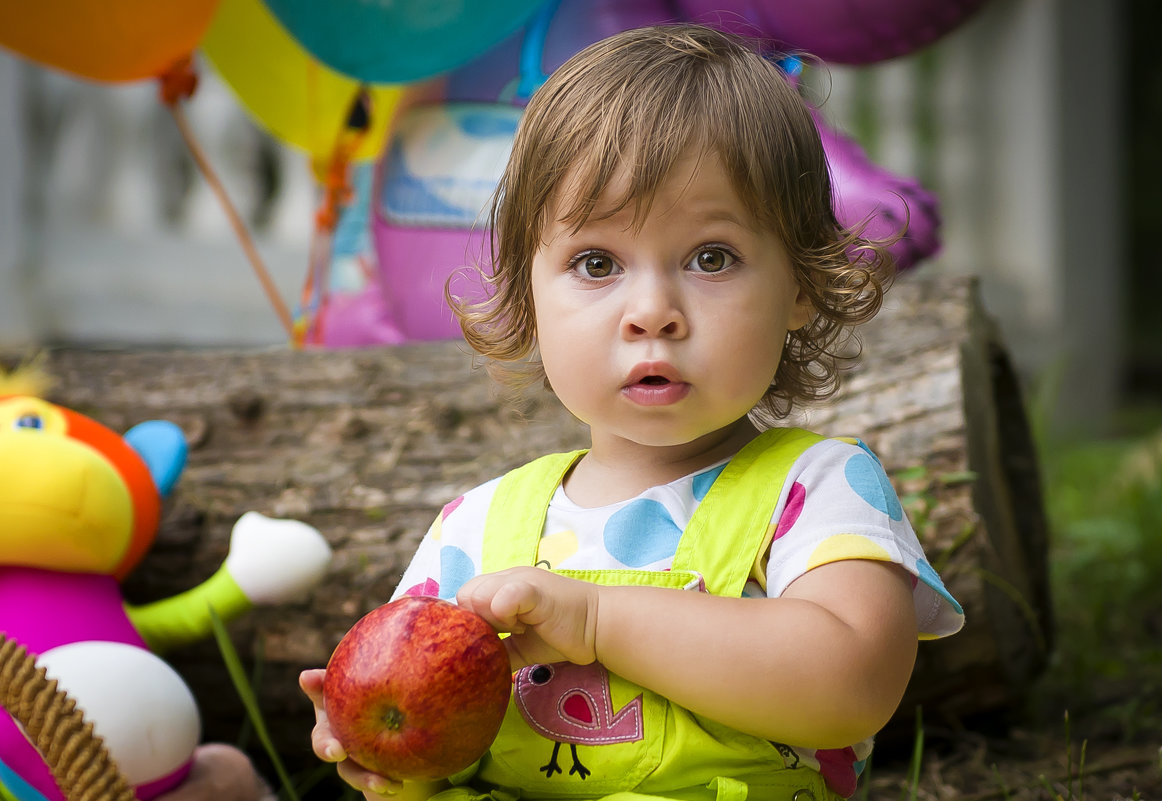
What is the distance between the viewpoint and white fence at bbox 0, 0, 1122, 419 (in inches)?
188

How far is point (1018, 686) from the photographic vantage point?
1.70 m

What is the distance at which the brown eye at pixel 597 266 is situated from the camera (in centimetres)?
101

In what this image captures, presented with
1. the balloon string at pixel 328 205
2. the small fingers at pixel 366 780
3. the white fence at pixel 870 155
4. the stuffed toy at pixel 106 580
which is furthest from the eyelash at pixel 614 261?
the white fence at pixel 870 155

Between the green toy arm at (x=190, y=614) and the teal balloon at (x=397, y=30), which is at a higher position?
the teal balloon at (x=397, y=30)

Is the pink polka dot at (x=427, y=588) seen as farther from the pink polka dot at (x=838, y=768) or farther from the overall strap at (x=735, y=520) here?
the pink polka dot at (x=838, y=768)

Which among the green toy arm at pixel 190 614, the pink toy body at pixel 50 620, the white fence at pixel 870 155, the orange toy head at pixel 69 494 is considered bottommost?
the white fence at pixel 870 155

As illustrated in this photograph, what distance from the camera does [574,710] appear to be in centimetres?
98

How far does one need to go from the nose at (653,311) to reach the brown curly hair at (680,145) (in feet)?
0.21

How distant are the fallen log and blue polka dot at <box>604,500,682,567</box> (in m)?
0.48

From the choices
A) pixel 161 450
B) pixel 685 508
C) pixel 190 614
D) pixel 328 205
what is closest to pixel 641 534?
pixel 685 508

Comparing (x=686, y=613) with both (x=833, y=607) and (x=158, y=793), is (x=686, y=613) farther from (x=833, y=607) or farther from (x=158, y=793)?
(x=158, y=793)

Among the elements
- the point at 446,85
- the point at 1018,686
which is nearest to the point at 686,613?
the point at 1018,686

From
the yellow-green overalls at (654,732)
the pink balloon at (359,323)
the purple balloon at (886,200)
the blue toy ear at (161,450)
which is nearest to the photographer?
the yellow-green overalls at (654,732)

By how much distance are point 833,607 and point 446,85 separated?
1765 mm
